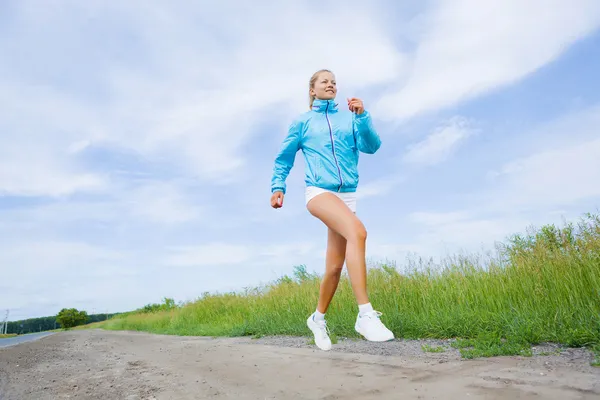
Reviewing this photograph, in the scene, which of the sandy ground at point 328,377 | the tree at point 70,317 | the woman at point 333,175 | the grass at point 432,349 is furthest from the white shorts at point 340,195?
the tree at point 70,317

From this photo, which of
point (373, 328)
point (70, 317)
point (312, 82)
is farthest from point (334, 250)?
point (70, 317)

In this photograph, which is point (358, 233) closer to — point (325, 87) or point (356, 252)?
point (356, 252)

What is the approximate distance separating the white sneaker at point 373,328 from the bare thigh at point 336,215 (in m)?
0.65

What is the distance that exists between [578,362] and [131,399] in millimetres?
4176

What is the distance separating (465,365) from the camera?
169 inches

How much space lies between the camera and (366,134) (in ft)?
13.7

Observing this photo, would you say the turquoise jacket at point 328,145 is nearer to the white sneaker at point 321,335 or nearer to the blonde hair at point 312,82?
the blonde hair at point 312,82

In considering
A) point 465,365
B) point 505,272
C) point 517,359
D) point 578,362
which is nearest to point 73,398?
point 465,365

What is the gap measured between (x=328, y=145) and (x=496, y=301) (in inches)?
168

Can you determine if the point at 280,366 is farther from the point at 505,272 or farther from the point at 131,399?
the point at 505,272

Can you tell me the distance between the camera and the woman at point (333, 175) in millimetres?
3811

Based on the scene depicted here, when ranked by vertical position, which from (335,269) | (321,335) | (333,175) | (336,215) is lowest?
(321,335)

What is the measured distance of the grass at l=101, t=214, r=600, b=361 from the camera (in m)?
5.28

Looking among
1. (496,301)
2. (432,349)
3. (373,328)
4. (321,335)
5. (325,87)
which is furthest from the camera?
(496,301)
